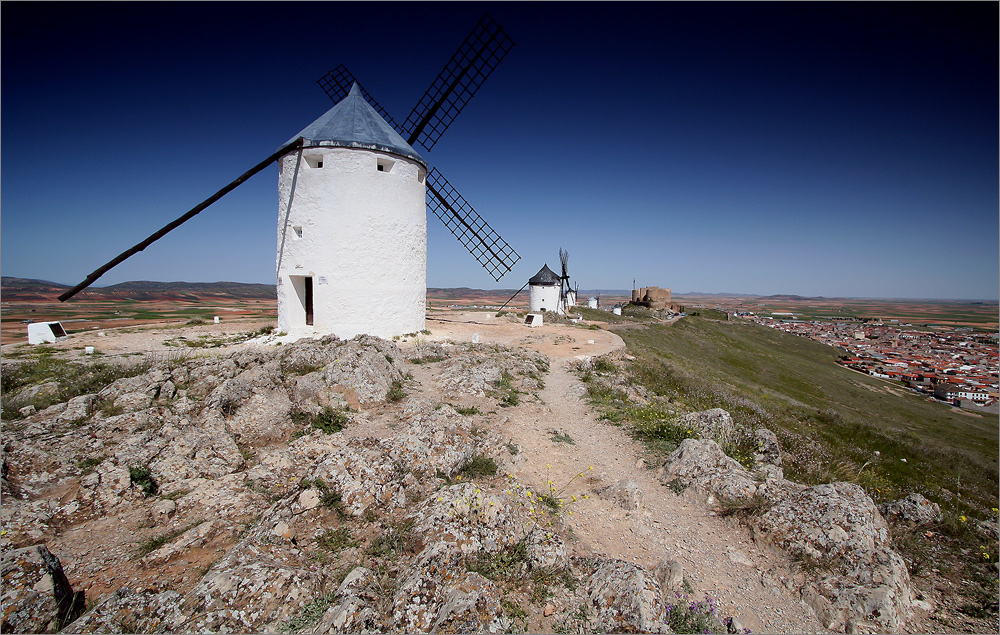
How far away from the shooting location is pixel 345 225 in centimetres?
1445

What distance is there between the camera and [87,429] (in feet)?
20.4

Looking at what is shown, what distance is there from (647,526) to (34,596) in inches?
248

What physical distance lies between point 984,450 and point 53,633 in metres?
35.0

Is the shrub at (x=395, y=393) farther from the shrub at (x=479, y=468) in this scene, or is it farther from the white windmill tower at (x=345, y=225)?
the white windmill tower at (x=345, y=225)

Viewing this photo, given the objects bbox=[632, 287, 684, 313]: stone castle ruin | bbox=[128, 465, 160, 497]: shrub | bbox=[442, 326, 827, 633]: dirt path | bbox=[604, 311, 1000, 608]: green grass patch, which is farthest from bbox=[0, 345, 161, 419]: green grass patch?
bbox=[632, 287, 684, 313]: stone castle ruin

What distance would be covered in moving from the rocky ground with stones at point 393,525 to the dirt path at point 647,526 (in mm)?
30

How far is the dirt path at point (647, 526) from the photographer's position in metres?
4.05

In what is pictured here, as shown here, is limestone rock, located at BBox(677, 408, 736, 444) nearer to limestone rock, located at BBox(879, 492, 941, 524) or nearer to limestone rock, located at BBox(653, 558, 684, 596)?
limestone rock, located at BBox(879, 492, 941, 524)

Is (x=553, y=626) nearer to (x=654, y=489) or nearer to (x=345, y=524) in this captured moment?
(x=345, y=524)

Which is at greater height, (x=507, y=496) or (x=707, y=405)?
(x=507, y=496)

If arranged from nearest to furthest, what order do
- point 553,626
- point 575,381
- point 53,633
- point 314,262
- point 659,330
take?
point 53,633, point 553,626, point 575,381, point 314,262, point 659,330

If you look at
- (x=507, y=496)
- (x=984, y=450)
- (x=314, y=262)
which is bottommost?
(x=984, y=450)

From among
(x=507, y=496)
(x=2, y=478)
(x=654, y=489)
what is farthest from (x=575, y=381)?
(x=2, y=478)

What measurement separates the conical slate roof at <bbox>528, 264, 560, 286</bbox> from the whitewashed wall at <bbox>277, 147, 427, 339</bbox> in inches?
1061
